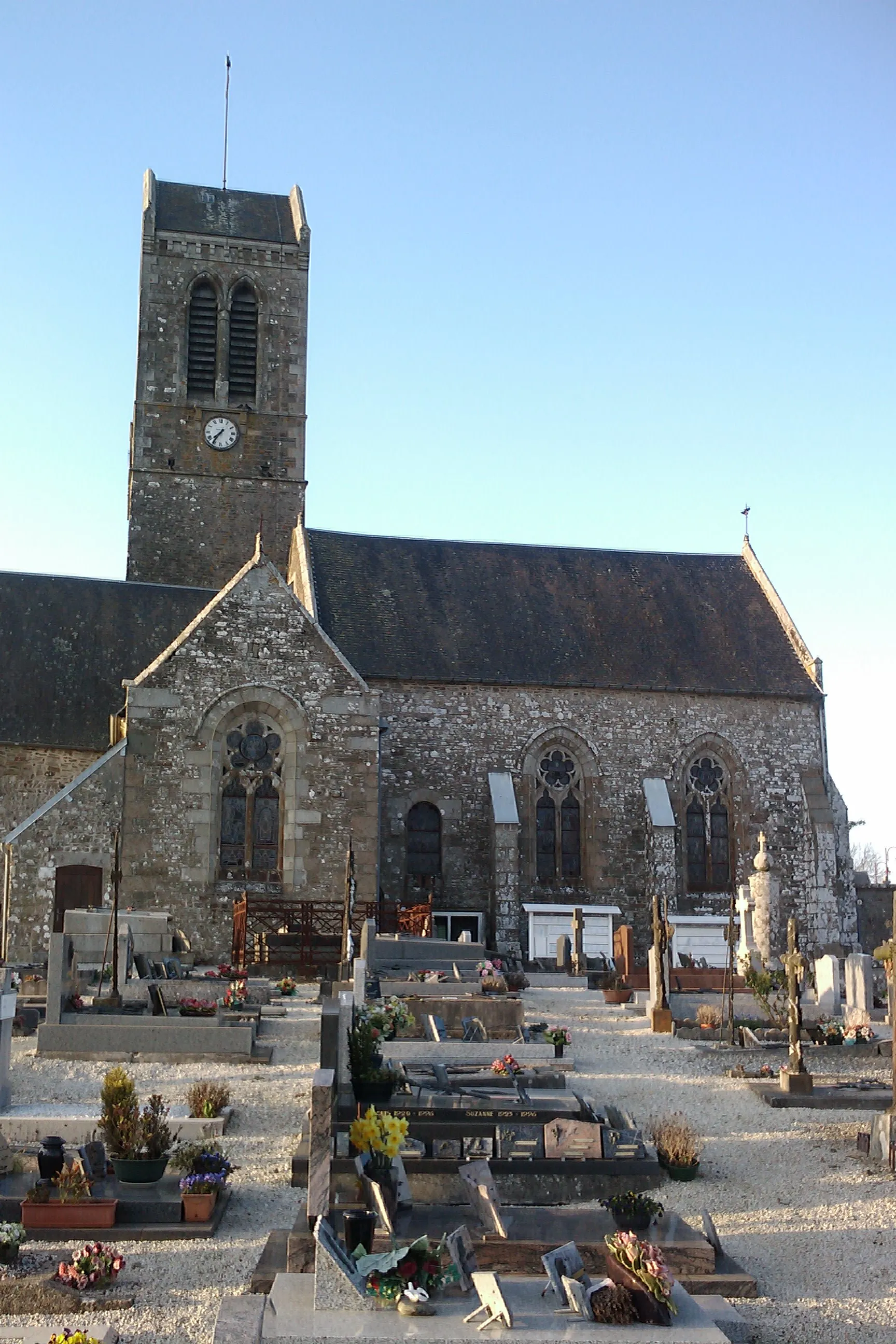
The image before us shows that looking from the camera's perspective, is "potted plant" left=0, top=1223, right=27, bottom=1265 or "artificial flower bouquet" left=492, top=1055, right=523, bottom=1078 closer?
"potted plant" left=0, top=1223, right=27, bottom=1265

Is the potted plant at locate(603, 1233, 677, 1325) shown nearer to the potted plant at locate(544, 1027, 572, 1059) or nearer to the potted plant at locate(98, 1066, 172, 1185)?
the potted plant at locate(98, 1066, 172, 1185)

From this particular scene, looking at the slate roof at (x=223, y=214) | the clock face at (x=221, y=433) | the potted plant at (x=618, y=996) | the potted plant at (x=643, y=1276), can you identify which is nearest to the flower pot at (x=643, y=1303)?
the potted plant at (x=643, y=1276)

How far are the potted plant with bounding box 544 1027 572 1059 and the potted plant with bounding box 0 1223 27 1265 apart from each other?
864 centimetres

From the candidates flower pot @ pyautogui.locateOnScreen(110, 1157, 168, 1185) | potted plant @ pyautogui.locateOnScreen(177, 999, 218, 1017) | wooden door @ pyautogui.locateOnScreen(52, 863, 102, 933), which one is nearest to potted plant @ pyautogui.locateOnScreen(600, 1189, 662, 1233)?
flower pot @ pyautogui.locateOnScreen(110, 1157, 168, 1185)

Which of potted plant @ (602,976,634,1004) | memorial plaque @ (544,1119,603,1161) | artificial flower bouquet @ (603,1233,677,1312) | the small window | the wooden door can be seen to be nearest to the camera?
artificial flower bouquet @ (603,1233,677,1312)

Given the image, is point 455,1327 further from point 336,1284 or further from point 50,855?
point 50,855

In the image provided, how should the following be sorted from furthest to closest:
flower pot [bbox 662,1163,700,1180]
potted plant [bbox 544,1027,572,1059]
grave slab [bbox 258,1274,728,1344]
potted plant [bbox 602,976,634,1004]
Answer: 1. potted plant [bbox 602,976,634,1004]
2. potted plant [bbox 544,1027,572,1059]
3. flower pot [bbox 662,1163,700,1180]
4. grave slab [bbox 258,1274,728,1344]

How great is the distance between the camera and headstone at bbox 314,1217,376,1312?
7012 mm

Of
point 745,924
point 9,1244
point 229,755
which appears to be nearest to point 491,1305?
point 9,1244

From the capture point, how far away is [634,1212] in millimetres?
9031

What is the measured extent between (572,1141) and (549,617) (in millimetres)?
22683

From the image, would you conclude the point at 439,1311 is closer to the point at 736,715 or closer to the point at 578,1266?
the point at 578,1266

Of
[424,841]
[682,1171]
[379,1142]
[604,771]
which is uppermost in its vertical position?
[604,771]

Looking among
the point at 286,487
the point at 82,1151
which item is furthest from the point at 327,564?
the point at 82,1151
